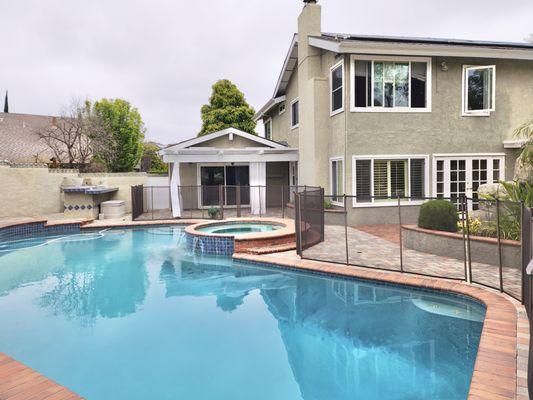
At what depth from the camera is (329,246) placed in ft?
38.7

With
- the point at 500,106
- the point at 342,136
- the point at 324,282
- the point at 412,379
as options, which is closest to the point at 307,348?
the point at 412,379

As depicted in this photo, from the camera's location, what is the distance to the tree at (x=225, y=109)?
31.2 meters

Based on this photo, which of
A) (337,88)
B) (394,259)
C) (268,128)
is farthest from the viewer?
Result: (268,128)

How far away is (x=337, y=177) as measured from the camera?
15.9 meters

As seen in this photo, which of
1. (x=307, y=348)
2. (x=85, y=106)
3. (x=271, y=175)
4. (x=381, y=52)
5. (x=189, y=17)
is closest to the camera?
(x=307, y=348)

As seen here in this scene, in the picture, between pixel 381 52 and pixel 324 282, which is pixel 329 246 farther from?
pixel 381 52

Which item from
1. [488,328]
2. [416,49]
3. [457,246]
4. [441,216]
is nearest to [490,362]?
[488,328]

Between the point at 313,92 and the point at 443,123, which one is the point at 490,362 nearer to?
the point at 443,123

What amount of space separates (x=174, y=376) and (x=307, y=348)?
6.79 ft

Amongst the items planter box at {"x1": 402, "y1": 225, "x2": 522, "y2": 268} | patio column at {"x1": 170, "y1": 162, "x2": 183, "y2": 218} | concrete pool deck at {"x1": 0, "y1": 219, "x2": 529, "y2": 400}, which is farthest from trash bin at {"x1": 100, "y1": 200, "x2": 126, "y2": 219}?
concrete pool deck at {"x1": 0, "y1": 219, "x2": 529, "y2": 400}

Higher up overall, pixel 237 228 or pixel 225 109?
pixel 225 109

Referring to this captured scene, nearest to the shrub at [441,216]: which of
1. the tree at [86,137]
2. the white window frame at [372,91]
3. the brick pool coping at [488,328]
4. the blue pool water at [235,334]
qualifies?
the brick pool coping at [488,328]

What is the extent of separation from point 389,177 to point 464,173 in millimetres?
3010

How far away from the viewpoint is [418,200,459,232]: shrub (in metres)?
10.2
